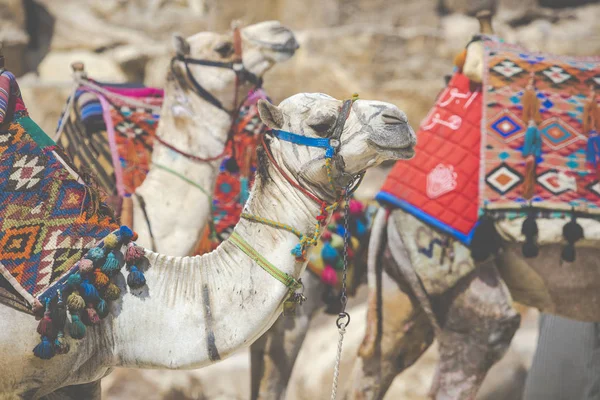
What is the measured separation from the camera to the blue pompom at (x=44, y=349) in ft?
7.14

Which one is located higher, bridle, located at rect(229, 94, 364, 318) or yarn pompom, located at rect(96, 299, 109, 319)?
bridle, located at rect(229, 94, 364, 318)

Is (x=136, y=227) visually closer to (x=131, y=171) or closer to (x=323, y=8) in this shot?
(x=131, y=171)

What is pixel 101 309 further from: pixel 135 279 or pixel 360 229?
pixel 360 229

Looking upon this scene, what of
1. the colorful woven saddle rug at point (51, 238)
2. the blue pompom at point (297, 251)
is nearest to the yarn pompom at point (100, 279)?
the colorful woven saddle rug at point (51, 238)

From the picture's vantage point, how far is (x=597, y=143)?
378 cm

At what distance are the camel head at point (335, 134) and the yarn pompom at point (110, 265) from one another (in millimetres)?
533

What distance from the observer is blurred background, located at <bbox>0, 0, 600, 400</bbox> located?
9.34 meters

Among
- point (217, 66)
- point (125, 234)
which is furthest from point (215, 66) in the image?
point (125, 234)

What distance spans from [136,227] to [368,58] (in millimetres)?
6230

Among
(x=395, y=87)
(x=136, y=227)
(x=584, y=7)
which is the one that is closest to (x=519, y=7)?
(x=584, y=7)

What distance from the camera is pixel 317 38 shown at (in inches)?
373

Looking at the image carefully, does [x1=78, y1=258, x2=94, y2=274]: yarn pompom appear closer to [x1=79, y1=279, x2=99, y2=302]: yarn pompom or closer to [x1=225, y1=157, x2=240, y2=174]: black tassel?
[x1=79, y1=279, x2=99, y2=302]: yarn pompom

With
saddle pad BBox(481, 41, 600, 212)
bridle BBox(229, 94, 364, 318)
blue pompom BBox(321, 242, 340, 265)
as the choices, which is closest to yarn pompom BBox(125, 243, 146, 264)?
bridle BBox(229, 94, 364, 318)

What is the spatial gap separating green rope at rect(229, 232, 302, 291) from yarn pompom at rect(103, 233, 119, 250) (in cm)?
34
